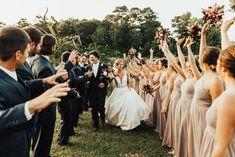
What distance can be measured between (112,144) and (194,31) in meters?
4.03

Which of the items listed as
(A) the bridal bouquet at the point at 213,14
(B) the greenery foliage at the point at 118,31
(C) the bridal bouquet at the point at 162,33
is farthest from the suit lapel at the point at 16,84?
(B) the greenery foliage at the point at 118,31

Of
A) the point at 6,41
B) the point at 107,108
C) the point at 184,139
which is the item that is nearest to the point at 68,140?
the point at 107,108

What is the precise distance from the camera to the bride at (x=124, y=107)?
10.2m

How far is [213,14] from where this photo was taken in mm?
4738

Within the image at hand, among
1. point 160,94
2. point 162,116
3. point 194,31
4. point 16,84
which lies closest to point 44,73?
point 194,31

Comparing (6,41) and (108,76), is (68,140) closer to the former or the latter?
(108,76)

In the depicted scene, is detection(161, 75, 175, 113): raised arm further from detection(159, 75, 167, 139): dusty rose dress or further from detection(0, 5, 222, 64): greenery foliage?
detection(0, 5, 222, 64): greenery foliage

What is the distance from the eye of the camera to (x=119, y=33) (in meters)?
69.4

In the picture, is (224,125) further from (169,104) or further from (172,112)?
(169,104)

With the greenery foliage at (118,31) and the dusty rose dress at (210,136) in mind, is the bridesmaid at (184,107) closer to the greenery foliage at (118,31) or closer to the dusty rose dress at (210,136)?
the dusty rose dress at (210,136)

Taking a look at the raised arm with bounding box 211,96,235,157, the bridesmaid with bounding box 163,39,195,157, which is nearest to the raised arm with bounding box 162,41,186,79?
the bridesmaid with bounding box 163,39,195,157

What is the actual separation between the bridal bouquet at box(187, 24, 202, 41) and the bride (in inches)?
197

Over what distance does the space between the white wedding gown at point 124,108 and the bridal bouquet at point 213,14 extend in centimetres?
568

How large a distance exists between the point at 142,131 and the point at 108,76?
1959mm
